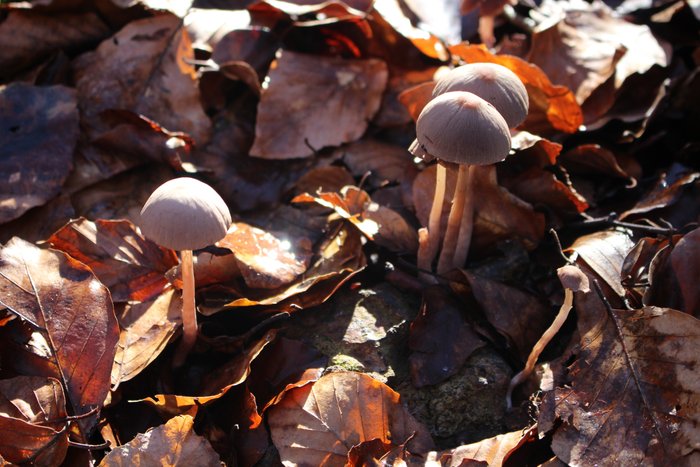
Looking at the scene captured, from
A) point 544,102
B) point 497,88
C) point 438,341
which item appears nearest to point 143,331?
point 438,341

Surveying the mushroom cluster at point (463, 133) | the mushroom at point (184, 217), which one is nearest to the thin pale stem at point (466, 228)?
the mushroom cluster at point (463, 133)

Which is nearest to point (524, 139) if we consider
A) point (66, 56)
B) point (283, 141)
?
point (283, 141)

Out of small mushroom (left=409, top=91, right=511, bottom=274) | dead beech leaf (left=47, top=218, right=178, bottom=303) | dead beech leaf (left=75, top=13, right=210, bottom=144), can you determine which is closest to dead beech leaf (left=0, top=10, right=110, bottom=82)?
dead beech leaf (left=75, top=13, right=210, bottom=144)

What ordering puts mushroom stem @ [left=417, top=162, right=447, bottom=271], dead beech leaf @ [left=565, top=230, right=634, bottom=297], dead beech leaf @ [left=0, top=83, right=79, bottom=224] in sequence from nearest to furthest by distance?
dead beech leaf @ [left=565, top=230, right=634, bottom=297]
mushroom stem @ [left=417, top=162, right=447, bottom=271]
dead beech leaf @ [left=0, top=83, right=79, bottom=224]

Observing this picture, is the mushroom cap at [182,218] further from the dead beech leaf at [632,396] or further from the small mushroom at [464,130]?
the dead beech leaf at [632,396]

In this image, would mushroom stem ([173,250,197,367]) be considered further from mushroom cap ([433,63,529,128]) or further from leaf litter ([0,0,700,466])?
mushroom cap ([433,63,529,128])

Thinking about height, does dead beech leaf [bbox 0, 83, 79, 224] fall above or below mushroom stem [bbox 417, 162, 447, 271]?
above

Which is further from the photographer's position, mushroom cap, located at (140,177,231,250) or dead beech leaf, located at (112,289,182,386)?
dead beech leaf, located at (112,289,182,386)
